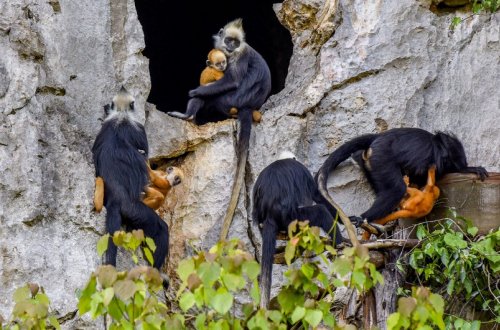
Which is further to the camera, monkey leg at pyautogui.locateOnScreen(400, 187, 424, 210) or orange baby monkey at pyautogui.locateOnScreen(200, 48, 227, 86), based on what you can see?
orange baby monkey at pyautogui.locateOnScreen(200, 48, 227, 86)

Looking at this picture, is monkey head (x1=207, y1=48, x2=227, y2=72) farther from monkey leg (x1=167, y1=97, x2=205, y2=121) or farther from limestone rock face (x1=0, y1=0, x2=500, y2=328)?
limestone rock face (x1=0, y1=0, x2=500, y2=328)

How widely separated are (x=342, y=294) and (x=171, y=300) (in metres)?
1.19

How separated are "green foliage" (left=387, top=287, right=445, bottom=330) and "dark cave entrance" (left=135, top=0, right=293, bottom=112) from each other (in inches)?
262

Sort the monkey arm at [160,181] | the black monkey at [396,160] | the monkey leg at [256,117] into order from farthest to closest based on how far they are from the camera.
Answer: the monkey leg at [256,117], the monkey arm at [160,181], the black monkey at [396,160]

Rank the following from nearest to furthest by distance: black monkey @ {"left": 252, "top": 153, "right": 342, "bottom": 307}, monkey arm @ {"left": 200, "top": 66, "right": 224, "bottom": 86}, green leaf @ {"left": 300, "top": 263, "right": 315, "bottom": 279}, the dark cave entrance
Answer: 1. green leaf @ {"left": 300, "top": 263, "right": 315, "bottom": 279}
2. black monkey @ {"left": 252, "top": 153, "right": 342, "bottom": 307}
3. monkey arm @ {"left": 200, "top": 66, "right": 224, "bottom": 86}
4. the dark cave entrance

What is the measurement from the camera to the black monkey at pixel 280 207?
22.5 ft

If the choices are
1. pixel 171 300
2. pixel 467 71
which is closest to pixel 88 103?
Answer: pixel 171 300

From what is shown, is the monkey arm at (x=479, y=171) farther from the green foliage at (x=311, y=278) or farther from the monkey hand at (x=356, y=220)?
the green foliage at (x=311, y=278)

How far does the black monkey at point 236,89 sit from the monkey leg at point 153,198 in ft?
2.58

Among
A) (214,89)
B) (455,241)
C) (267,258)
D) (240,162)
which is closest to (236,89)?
(214,89)

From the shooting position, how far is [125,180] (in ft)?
23.4

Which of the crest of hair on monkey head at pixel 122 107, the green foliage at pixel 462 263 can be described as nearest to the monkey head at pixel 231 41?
the crest of hair on monkey head at pixel 122 107

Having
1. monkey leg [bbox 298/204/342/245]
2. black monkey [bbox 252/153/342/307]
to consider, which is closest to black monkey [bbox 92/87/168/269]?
black monkey [bbox 252/153/342/307]

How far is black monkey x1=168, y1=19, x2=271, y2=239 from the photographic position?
8.20 m
